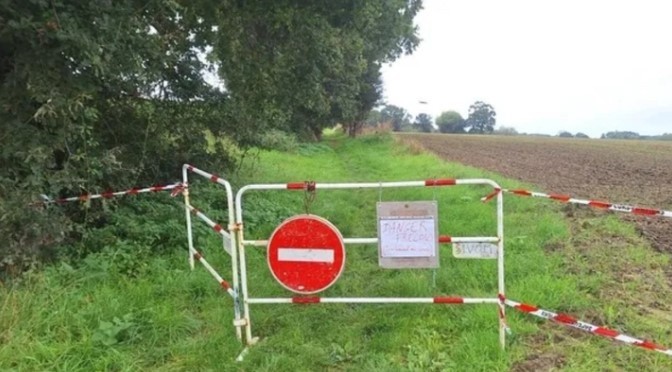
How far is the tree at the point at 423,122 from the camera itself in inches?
4624

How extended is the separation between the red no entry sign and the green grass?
0.52 m

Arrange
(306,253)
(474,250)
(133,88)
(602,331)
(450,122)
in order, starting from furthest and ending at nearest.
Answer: (450,122) → (133,88) → (306,253) → (474,250) → (602,331)

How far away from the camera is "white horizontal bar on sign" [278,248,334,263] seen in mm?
3984

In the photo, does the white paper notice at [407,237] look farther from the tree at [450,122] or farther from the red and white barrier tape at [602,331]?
the tree at [450,122]

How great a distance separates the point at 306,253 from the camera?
4016mm

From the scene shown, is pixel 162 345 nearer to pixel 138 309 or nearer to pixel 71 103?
pixel 138 309

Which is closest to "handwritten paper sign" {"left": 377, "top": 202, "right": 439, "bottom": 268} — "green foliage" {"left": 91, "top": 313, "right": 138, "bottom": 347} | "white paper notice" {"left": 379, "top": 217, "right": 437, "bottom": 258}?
"white paper notice" {"left": 379, "top": 217, "right": 437, "bottom": 258}

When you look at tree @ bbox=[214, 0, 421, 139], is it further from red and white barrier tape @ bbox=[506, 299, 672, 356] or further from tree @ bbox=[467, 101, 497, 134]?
tree @ bbox=[467, 101, 497, 134]

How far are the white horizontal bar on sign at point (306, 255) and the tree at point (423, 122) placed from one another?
11476 cm

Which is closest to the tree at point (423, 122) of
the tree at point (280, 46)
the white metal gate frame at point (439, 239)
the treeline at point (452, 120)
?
the treeline at point (452, 120)

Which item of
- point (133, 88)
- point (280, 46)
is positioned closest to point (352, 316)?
point (133, 88)

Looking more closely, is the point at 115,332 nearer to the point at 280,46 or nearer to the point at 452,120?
the point at 280,46

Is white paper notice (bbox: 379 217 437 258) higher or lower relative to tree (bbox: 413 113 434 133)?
lower

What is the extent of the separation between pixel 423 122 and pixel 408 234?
11806 cm
